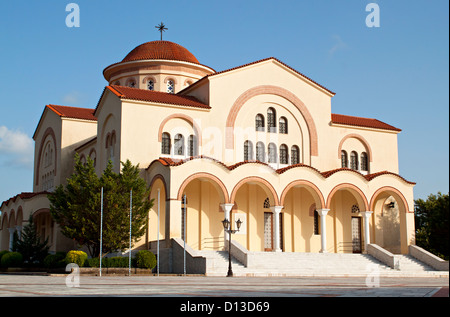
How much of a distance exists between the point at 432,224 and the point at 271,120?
12444 millimetres

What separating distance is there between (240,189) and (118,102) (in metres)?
8.72

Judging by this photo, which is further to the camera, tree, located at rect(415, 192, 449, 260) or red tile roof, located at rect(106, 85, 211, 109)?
tree, located at rect(415, 192, 449, 260)

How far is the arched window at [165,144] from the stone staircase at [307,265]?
6.56 m

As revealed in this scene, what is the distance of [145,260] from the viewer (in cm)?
2581

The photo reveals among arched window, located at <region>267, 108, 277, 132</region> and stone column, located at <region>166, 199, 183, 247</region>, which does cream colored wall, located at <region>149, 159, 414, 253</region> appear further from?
arched window, located at <region>267, 108, 277, 132</region>

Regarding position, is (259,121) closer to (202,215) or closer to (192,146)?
(192,146)

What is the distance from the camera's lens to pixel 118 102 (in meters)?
31.3

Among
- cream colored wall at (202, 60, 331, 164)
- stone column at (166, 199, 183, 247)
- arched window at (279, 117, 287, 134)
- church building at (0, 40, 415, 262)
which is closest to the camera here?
stone column at (166, 199, 183, 247)

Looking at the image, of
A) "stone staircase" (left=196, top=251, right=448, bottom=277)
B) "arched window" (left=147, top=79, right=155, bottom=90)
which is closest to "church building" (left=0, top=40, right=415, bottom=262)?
"arched window" (left=147, top=79, right=155, bottom=90)

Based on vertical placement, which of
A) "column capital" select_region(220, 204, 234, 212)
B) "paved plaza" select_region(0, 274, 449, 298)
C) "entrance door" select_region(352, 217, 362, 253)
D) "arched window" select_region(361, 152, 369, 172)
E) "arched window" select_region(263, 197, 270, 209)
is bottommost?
"paved plaza" select_region(0, 274, 449, 298)

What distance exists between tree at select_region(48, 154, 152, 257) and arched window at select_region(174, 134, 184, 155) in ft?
12.9

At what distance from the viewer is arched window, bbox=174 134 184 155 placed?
31.8 metres

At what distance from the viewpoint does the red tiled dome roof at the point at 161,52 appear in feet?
137
